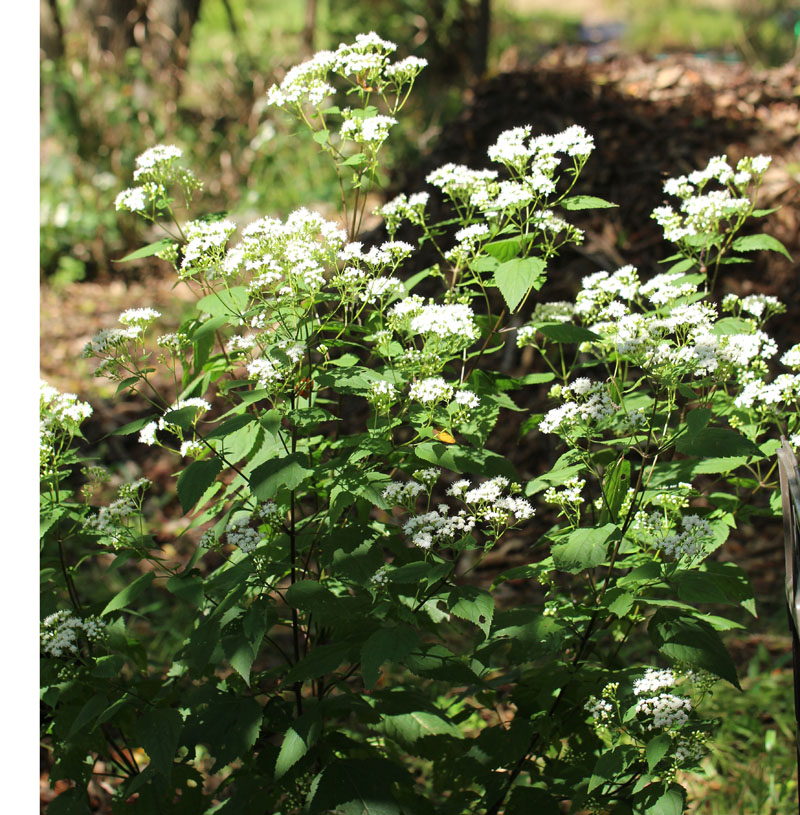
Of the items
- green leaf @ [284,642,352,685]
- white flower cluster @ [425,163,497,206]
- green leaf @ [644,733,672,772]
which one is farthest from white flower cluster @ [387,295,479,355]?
green leaf @ [644,733,672,772]

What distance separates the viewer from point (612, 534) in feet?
5.80

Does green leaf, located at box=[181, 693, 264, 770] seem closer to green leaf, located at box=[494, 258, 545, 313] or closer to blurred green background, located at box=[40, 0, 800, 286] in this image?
green leaf, located at box=[494, 258, 545, 313]

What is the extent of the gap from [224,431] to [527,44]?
557 inches

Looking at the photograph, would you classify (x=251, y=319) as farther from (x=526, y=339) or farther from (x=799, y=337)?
(x=799, y=337)

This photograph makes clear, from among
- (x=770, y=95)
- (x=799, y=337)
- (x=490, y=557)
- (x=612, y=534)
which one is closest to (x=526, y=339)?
(x=612, y=534)

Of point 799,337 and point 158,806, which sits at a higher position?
point 799,337

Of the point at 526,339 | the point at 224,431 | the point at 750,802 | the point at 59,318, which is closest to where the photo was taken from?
the point at 224,431

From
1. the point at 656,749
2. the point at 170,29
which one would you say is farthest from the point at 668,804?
the point at 170,29

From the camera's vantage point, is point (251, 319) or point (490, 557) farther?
point (490, 557)

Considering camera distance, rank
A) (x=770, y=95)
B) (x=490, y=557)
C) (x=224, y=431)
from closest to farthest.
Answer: (x=224, y=431) → (x=490, y=557) → (x=770, y=95)

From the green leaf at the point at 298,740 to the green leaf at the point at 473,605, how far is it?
0.39 metres

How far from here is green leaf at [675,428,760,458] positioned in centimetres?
175

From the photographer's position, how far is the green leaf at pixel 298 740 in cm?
175

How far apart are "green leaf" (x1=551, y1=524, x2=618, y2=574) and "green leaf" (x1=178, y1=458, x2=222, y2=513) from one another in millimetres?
700
